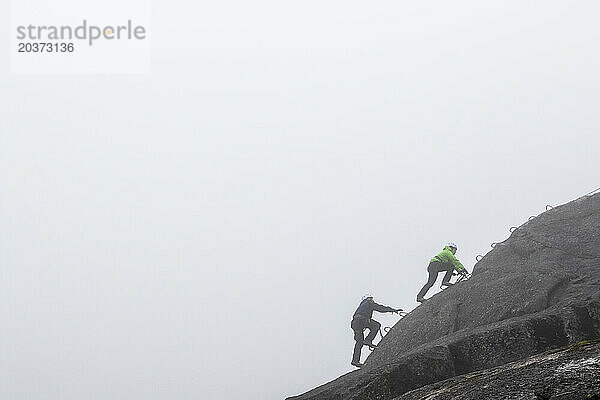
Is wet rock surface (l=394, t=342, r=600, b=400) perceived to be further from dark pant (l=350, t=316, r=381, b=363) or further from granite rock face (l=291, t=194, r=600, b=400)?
dark pant (l=350, t=316, r=381, b=363)

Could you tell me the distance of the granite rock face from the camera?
11844mm

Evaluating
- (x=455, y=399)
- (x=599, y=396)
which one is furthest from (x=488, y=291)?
(x=599, y=396)

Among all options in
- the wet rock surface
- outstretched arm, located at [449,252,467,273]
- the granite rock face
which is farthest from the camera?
outstretched arm, located at [449,252,467,273]

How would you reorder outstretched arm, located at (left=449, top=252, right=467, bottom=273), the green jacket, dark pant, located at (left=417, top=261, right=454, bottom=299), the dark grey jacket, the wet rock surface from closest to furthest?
the wet rock surface → outstretched arm, located at (left=449, top=252, right=467, bottom=273) → the dark grey jacket → the green jacket → dark pant, located at (left=417, top=261, right=454, bottom=299)

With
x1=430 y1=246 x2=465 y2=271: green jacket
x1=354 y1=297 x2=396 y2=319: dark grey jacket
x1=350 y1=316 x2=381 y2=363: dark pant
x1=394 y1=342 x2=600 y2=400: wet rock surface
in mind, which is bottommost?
x1=350 y1=316 x2=381 y2=363: dark pant

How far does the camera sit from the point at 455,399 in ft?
23.5

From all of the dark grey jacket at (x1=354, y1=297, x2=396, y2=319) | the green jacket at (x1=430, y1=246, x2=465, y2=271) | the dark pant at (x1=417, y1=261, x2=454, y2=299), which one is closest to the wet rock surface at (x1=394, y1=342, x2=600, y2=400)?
the dark grey jacket at (x1=354, y1=297, x2=396, y2=319)

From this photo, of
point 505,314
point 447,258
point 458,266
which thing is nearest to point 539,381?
point 505,314

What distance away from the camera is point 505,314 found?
15828 mm

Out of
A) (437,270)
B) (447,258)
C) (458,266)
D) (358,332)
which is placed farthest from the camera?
(437,270)

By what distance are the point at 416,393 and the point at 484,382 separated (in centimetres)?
139

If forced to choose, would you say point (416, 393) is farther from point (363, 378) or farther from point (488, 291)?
point (488, 291)

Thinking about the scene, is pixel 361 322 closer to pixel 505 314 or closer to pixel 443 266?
pixel 443 266

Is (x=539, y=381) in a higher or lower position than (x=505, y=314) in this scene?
lower
